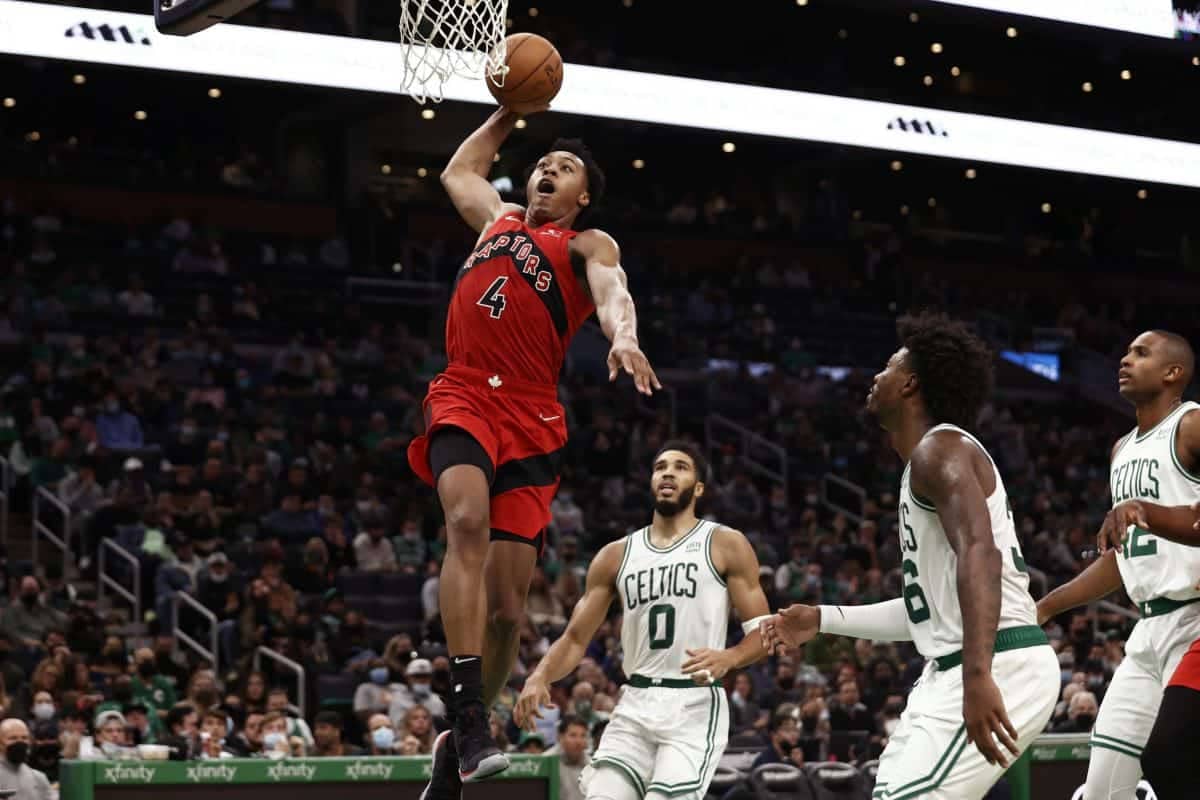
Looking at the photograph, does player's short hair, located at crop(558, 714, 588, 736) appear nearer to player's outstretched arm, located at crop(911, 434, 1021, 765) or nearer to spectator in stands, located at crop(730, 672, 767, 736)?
spectator in stands, located at crop(730, 672, 767, 736)

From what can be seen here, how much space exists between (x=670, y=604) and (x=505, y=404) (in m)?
2.22

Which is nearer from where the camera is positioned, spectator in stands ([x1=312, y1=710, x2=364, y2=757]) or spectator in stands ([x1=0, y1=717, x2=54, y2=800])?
spectator in stands ([x1=0, y1=717, x2=54, y2=800])

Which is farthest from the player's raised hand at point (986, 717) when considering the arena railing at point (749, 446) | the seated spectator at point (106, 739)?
the arena railing at point (749, 446)

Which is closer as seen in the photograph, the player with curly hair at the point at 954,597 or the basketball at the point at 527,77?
the player with curly hair at the point at 954,597

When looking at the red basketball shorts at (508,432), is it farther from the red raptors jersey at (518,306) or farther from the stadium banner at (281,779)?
the stadium banner at (281,779)

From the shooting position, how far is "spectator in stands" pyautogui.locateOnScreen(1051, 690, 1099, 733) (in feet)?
44.8

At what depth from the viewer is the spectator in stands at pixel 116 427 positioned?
57.2ft

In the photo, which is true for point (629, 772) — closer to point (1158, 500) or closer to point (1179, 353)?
point (1158, 500)

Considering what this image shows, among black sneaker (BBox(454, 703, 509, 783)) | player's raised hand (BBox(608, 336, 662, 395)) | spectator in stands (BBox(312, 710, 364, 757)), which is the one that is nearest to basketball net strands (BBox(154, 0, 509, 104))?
player's raised hand (BBox(608, 336, 662, 395))

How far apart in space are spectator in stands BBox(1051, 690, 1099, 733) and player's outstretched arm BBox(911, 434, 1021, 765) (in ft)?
30.5

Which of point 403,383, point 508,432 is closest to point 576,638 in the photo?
point 508,432

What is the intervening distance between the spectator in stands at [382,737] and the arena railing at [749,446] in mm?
10152

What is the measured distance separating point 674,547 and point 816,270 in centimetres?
2166

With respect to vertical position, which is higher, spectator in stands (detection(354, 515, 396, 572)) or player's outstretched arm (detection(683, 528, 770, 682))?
spectator in stands (detection(354, 515, 396, 572))
